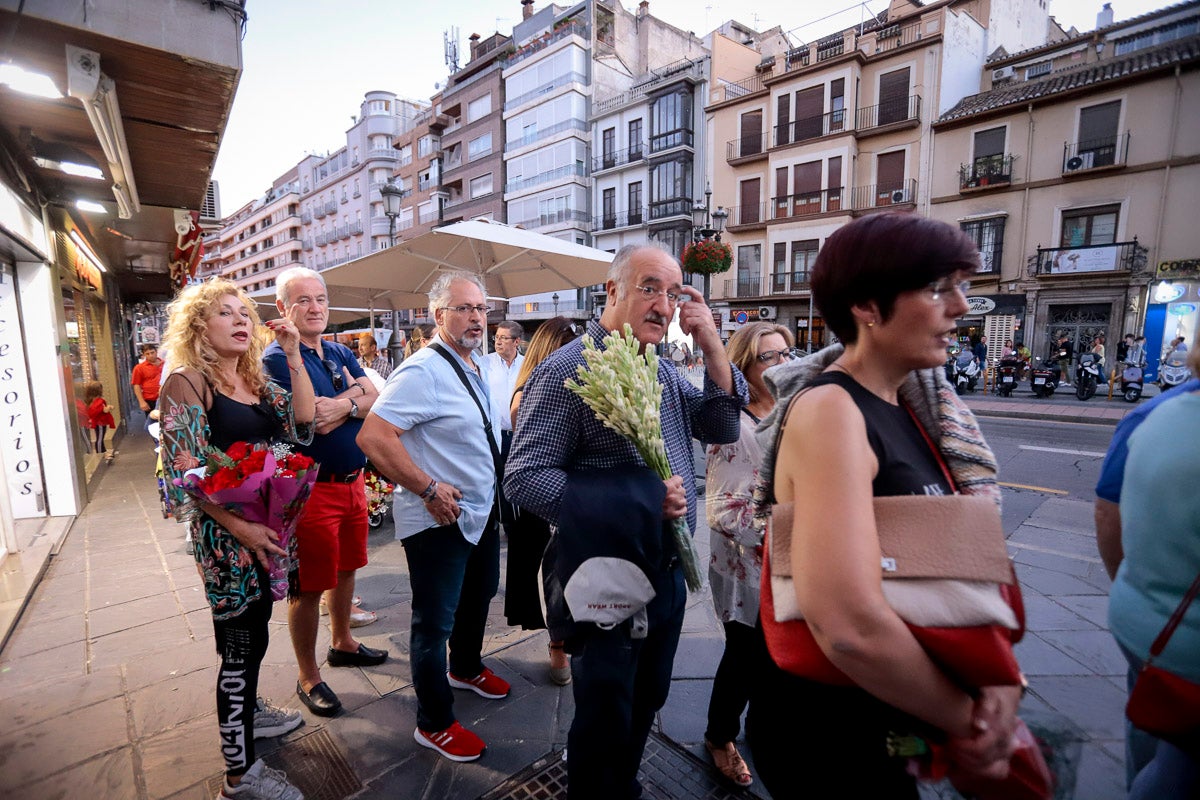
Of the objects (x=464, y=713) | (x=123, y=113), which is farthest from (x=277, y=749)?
(x=123, y=113)

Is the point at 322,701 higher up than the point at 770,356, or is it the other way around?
the point at 770,356

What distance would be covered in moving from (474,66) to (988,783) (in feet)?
137

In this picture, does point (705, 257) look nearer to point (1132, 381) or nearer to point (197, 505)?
point (1132, 381)

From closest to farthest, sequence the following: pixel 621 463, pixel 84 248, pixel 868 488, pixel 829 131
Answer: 1. pixel 868 488
2. pixel 621 463
3. pixel 84 248
4. pixel 829 131

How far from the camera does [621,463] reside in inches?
70.1

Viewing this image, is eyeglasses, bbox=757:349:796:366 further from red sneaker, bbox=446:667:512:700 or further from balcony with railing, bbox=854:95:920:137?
balcony with railing, bbox=854:95:920:137

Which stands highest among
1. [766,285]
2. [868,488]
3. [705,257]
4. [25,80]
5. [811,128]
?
[811,128]

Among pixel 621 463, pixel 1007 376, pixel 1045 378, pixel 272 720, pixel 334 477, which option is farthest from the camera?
pixel 1007 376

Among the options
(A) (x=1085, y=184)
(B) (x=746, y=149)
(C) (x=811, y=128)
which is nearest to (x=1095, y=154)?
(A) (x=1085, y=184)

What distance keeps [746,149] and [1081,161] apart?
12.8 m

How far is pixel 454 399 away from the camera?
2.39 m

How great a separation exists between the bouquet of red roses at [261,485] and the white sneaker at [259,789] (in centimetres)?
65

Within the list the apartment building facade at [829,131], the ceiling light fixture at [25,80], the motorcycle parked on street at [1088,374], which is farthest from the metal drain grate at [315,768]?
the apartment building facade at [829,131]

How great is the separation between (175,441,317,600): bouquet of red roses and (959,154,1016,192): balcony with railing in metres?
25.6
